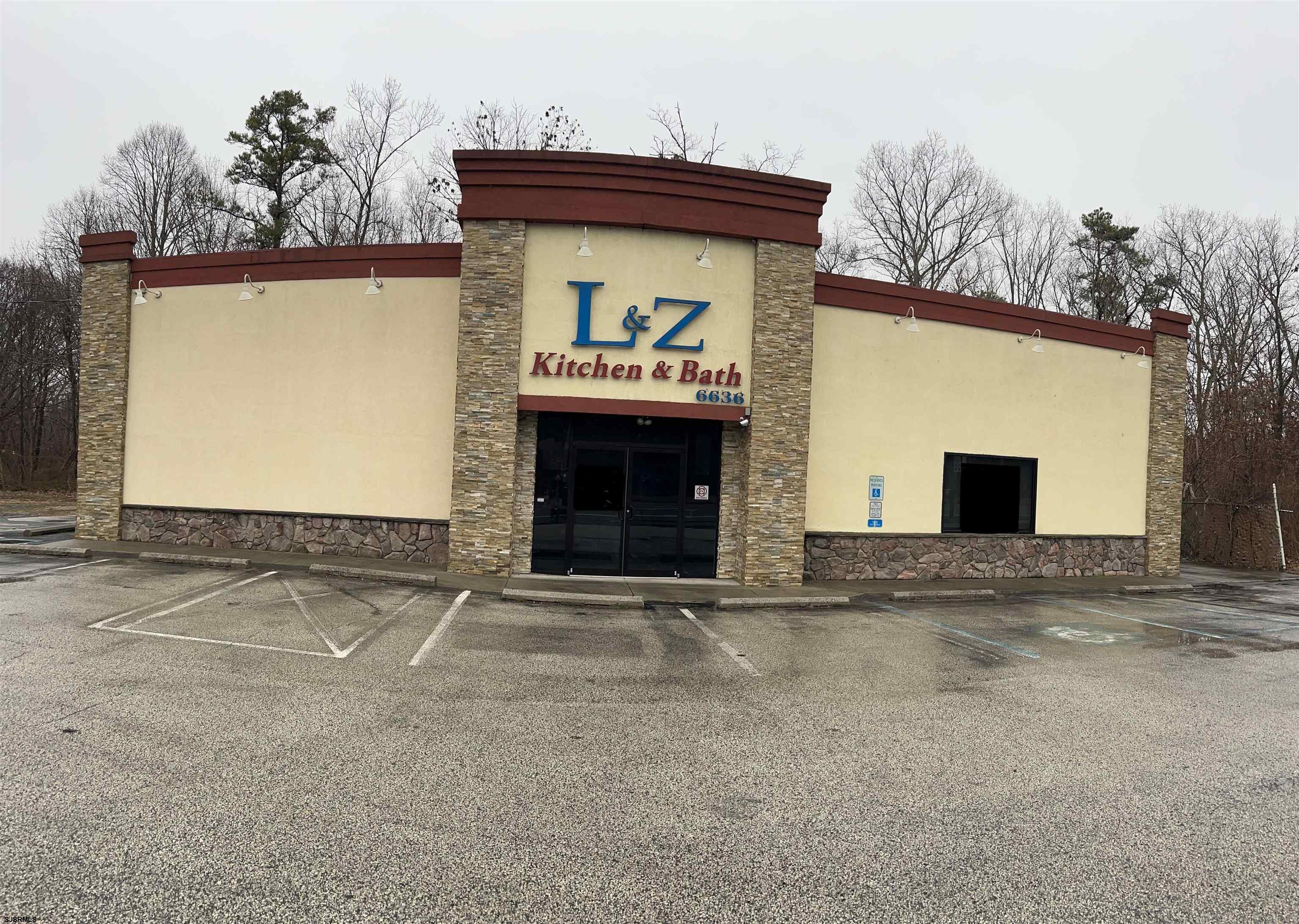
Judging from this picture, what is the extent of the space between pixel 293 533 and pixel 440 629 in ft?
21.8

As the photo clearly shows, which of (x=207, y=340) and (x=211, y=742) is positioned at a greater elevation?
(x=207, y=340)

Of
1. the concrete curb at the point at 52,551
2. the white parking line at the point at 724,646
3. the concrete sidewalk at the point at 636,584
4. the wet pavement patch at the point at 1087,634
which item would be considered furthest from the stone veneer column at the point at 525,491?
the wet pavement patch at the point at 1087,634

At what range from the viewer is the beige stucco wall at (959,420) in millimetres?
14211

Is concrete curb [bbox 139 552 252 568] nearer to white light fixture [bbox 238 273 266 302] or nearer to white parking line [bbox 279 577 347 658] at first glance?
white parking line [bbox 279 577 347 658]

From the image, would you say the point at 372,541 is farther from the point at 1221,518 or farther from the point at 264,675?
the point at 1221,518

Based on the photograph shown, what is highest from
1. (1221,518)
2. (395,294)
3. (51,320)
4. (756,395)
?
(51,320)

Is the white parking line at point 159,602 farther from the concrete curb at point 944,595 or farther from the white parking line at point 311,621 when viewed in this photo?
the concrete curb at point 944,595

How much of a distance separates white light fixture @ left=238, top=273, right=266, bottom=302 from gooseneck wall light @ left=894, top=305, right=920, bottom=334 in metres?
12.8

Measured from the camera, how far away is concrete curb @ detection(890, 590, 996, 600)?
12852 millimetres

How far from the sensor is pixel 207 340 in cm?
1440

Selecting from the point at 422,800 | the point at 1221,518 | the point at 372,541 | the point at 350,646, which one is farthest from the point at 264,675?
the point at 1221,518

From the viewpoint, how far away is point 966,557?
49.5ft

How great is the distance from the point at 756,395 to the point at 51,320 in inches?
1471

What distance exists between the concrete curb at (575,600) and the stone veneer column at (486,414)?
1.58m
